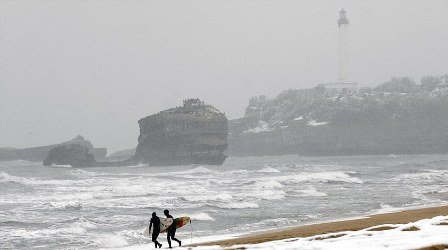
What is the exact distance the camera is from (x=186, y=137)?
149 meters

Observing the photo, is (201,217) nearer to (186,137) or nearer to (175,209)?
(175,209)

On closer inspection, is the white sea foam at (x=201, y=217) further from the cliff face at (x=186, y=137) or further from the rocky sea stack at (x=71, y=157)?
the rocky sea stack at (x=71, y=157)

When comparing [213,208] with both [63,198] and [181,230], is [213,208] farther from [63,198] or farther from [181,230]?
[63,198]

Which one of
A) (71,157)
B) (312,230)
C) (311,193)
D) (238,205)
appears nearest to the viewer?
(312,230)

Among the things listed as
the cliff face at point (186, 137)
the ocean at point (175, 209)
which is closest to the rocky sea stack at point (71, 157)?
the cliff face at point (186, 137)

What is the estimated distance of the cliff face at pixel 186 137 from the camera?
145863mm

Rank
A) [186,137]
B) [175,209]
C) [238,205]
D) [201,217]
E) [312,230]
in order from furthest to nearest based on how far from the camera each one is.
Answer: [186,137] → [238,205] → [175,209] → [201,217] → [312,230]

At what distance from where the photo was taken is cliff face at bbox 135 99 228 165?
146 meters

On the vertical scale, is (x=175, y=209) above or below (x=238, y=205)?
below

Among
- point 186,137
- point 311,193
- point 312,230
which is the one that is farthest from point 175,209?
point 186,137

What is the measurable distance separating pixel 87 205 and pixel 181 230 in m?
14.8

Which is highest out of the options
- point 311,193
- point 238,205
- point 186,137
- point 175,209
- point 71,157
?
point 186,137

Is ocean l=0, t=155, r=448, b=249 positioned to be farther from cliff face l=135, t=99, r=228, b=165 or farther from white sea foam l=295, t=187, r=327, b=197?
cliff face l=135, t=99, r=228, b=165

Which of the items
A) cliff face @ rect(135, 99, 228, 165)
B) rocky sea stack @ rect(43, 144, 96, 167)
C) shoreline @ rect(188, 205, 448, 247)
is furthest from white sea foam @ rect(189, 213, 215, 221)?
rocky sea stack @ rect(43, 144, 96, 167)
